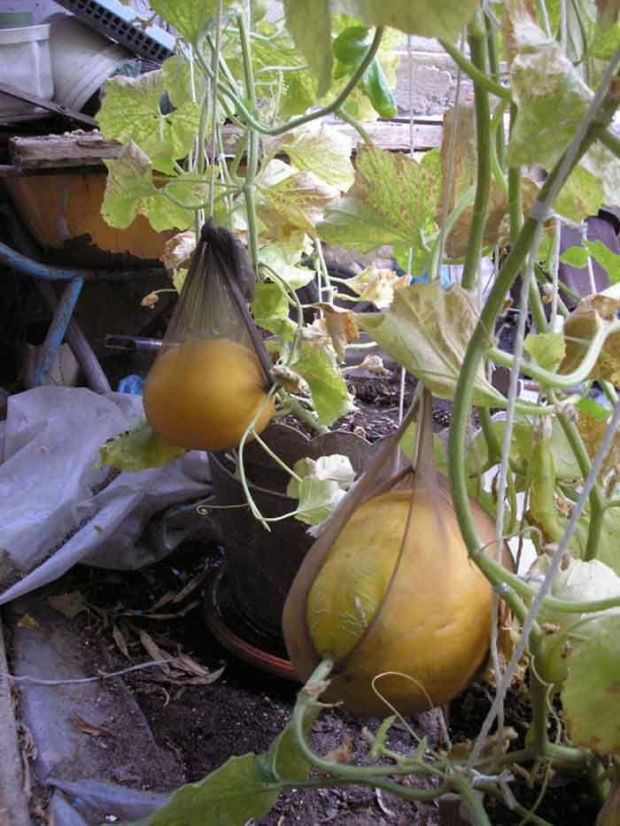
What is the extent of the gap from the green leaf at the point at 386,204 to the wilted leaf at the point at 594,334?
0.38 feet

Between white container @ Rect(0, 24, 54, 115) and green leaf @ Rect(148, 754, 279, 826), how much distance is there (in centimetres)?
153

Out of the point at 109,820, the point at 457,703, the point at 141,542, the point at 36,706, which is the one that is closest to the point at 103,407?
the point at 141,542

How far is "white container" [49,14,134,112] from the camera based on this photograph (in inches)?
68.1

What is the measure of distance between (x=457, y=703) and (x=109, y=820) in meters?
0.54

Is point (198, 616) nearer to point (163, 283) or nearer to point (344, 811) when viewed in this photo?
point (344, 811)

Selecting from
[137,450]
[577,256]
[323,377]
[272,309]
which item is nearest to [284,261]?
[272,309]

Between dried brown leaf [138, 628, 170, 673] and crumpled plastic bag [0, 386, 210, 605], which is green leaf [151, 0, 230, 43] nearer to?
crumpled plastic bag [0, 386, 210, 605]

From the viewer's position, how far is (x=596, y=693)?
1.10 ft

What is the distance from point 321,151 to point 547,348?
46 cm

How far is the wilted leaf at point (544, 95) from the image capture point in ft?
0.93

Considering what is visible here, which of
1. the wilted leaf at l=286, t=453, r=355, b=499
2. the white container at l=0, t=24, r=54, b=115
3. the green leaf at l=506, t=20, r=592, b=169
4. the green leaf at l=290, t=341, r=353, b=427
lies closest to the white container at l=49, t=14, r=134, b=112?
the white container at l=0, t=24, r=54, b=115

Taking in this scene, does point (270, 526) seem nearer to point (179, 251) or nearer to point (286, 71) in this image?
point (179, 251)

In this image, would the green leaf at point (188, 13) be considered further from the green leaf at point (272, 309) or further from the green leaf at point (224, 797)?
the green leaf at point (224, 797)

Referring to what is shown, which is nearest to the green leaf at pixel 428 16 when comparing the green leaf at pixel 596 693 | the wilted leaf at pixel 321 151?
the green leaf at pixel 596 693
